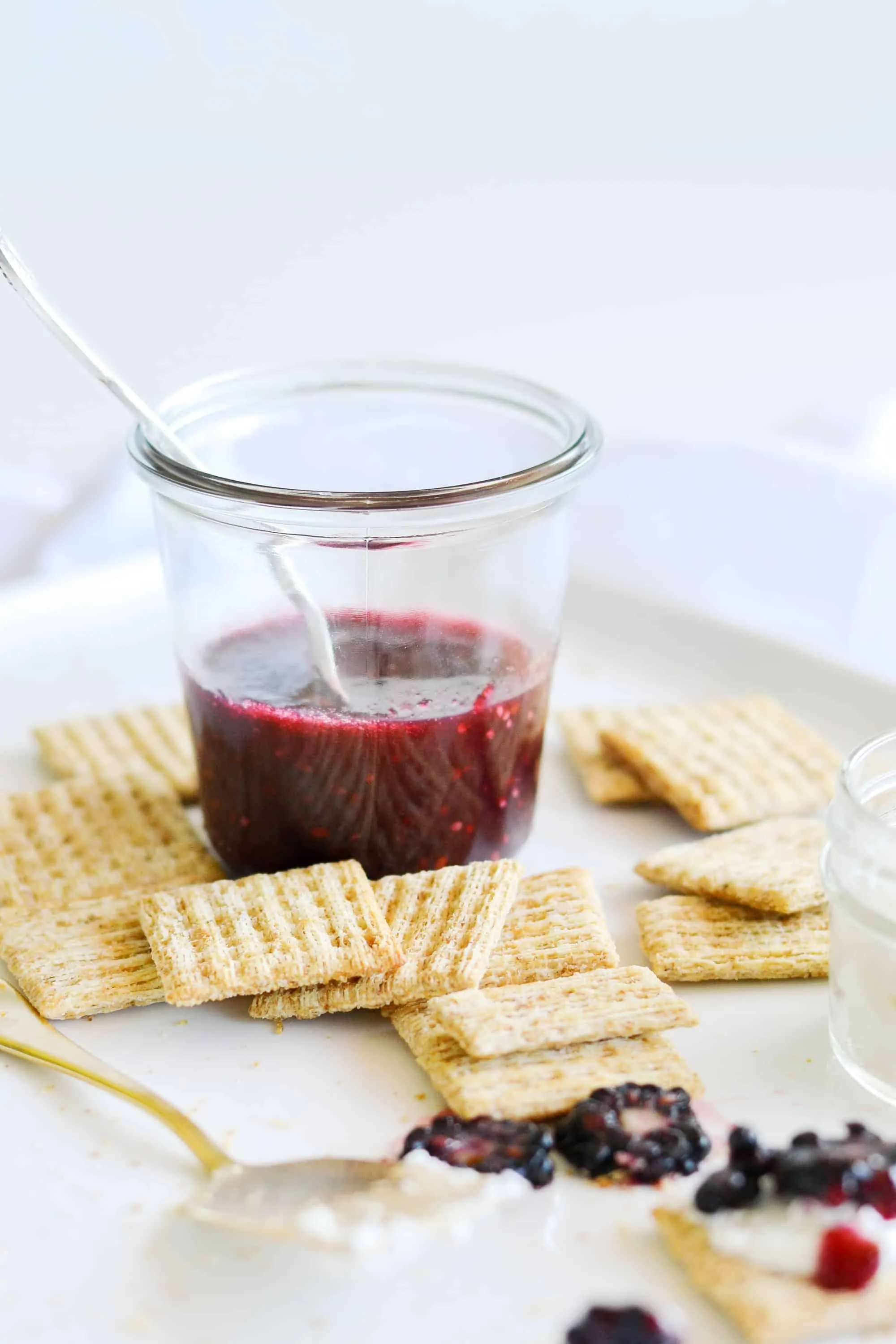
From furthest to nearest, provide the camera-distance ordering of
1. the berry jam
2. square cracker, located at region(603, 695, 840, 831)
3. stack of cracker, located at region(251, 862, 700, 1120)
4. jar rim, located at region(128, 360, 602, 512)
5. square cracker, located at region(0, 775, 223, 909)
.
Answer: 1. square cracker, located at region(603, 695, 840, 831)
2. square cracker, located at region(0, 775, 223, 909)
3. the berry jam
4. jar rim, located at region(128, 360, 602, 512)
5. stack of cracker, located at region(251, 862, 700, 1120)

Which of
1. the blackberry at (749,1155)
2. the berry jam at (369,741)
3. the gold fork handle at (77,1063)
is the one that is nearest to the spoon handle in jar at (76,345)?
the berry jam at (369,741)

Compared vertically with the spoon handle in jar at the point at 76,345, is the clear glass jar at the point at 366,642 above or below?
below

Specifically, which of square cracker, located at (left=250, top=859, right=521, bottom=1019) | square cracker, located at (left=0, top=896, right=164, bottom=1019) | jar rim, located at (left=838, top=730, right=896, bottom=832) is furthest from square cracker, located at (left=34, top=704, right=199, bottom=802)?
jar rim, located at (left=838, top=730, right=896, bottom=832)

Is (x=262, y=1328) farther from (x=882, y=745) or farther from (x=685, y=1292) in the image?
(x=882, y=745)

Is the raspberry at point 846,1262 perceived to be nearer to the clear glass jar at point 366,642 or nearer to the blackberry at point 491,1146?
the blackberry at point 491,1146

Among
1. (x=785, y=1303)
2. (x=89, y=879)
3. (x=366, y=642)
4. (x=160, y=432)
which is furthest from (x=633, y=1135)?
(x=160, y=432)

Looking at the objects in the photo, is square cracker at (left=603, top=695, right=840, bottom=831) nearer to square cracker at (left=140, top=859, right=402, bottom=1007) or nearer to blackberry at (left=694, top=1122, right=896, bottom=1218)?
square cracker at (left=140, top=859, right=402, bottom=1007)
